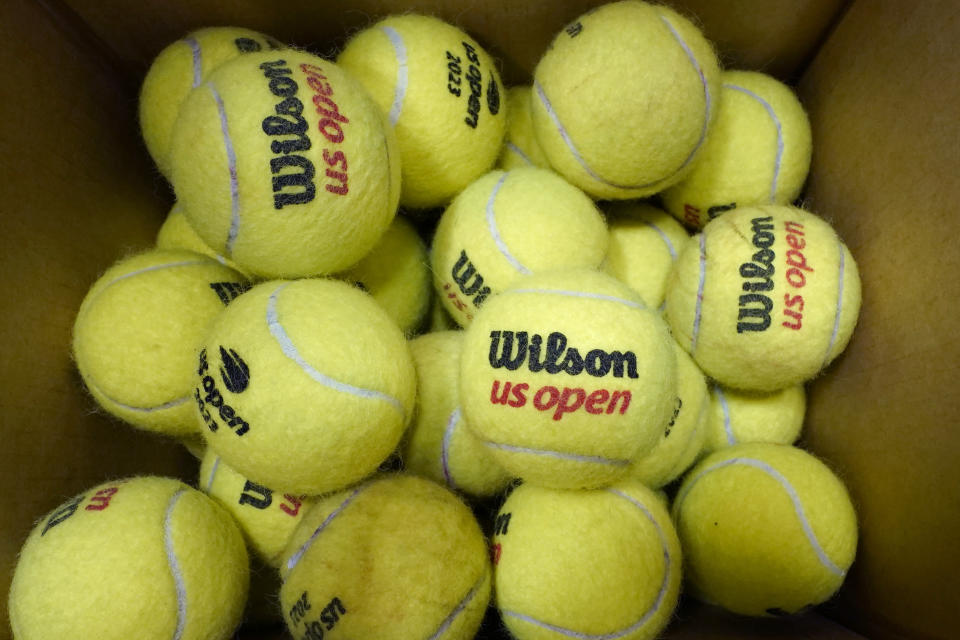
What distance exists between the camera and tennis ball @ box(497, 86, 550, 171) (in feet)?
4.58

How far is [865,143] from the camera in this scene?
1.21 metres

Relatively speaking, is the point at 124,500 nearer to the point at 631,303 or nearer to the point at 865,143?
the point at 631,303

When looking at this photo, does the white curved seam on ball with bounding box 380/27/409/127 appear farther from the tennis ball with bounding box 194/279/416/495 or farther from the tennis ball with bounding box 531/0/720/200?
the tennis ball with bounding box 194/279/416/495

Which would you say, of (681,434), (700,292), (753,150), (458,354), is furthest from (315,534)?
(753,150)

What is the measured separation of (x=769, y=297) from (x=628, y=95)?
402 millimetres

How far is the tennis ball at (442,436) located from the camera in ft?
3.65

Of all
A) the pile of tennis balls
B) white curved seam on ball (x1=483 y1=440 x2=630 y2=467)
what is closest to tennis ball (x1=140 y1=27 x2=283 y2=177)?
the pile of tennis balls

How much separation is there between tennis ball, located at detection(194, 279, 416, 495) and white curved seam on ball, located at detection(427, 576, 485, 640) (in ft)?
0.75

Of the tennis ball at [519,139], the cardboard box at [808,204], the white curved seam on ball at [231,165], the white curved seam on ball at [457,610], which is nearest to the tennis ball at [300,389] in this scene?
the white curved seam on ball at [231,165]

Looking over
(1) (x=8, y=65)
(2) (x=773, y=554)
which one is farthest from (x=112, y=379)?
(2) (x=773, y=554)

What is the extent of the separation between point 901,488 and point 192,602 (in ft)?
3.59

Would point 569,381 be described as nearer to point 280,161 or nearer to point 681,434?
point 681,434

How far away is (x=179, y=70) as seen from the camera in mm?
1192

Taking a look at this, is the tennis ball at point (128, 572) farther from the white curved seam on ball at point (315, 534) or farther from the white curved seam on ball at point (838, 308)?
the white curved seam on ball at point (838, 308)
